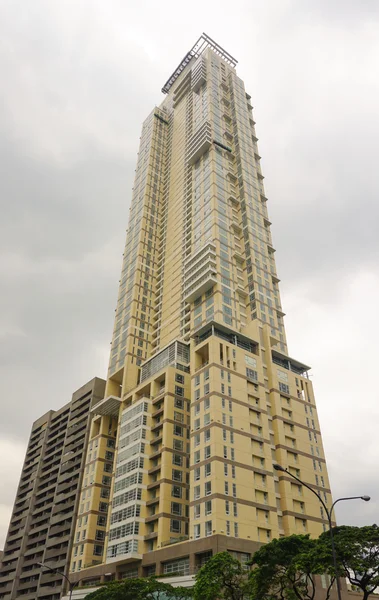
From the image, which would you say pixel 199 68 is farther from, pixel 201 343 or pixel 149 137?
pixel 201 343

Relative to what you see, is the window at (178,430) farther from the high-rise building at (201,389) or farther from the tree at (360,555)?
the tree at (360,555)

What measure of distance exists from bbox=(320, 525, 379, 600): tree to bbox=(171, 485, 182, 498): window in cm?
4162

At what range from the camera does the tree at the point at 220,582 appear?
1999 inches

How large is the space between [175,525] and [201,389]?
22.7 metres

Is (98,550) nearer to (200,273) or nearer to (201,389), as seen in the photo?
(201,389)

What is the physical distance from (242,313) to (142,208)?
178ft

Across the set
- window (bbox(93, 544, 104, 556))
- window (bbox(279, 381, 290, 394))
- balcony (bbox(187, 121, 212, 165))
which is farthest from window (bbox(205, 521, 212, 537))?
balcony (bbox(187, 121, 212, 165))

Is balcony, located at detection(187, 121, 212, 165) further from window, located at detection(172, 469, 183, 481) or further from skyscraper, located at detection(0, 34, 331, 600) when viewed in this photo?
window, located at detection(172, 469, 183, 481)

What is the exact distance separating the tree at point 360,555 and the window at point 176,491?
1639 inches

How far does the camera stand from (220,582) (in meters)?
51.6

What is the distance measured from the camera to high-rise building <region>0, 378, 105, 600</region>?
116750 mm

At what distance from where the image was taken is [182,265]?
405ft

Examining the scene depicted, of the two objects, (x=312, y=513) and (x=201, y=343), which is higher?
(x=201, y=343)

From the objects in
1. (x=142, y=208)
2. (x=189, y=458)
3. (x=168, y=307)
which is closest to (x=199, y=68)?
(x=142, y=208)
